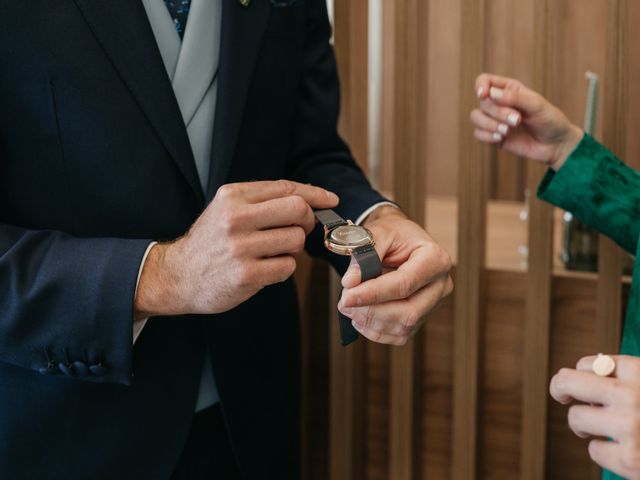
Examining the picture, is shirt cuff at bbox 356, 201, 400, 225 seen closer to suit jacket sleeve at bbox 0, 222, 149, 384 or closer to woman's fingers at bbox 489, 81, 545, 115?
woman's fingers at bbox 489, 81, 545, 115

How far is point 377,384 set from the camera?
1.81 meters

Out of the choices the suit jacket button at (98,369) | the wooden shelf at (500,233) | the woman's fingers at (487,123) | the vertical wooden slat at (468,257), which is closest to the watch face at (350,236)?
the suit jacket button at (98,369)

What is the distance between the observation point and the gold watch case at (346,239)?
0.99 meters

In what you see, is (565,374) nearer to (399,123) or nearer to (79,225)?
(79,225)

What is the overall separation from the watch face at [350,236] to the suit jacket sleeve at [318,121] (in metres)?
0.36

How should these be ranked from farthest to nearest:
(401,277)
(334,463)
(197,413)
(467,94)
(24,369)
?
(334,463)
(467,94)
(197,413)
(24,369)
(401,277)

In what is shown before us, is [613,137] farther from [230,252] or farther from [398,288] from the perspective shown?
[230,252]

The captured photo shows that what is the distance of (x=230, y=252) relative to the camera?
0.98 meters

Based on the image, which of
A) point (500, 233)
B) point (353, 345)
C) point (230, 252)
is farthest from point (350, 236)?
point (500, 233)

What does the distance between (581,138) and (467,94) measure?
0.83 ft

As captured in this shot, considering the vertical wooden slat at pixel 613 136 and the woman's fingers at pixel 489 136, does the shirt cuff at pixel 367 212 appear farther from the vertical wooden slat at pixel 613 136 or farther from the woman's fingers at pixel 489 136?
the vertical wooden slat at pixel 613 136

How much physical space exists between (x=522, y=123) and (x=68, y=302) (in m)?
0.79

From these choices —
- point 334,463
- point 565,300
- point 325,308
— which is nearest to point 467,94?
point 565,300

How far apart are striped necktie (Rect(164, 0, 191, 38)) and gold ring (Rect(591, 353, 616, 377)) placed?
719 millimetres
